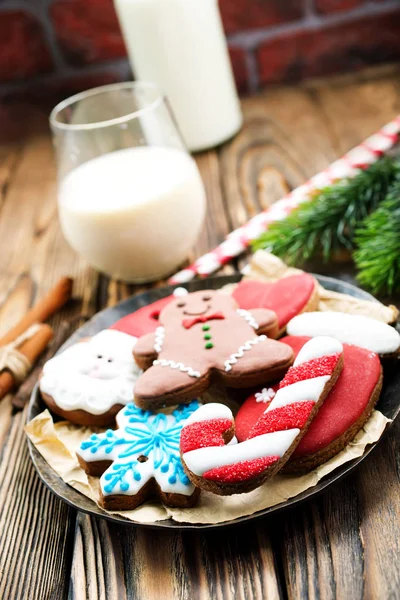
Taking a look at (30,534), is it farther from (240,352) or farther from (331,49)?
(331,49)

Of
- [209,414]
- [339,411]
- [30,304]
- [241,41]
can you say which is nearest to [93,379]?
[209,414]

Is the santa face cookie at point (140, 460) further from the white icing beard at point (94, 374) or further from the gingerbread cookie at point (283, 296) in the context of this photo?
the gingerbread cookie at point (283, 296)

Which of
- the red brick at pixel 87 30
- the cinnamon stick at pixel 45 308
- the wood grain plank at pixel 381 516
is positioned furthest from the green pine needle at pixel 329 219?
the red brick at pixel 87 30

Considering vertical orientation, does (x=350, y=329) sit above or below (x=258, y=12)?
below

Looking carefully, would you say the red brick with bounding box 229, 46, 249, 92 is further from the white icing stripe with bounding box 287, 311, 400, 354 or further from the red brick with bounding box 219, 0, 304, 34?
the white icing stripe with bounding box 287, 311, 400, 354

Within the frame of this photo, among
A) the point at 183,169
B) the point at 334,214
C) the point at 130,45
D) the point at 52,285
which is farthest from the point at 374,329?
the point at 130,45

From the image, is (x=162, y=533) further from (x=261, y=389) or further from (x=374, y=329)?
(x=374, y=329)
